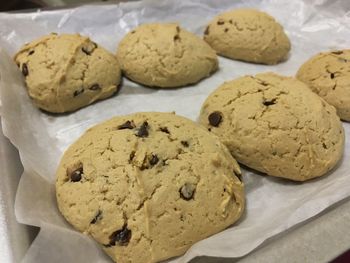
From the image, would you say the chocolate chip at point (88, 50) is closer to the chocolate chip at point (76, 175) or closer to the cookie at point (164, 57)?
the cookie at point (164, 57)

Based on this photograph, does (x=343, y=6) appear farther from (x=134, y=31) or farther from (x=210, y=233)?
(x=210, y=233)

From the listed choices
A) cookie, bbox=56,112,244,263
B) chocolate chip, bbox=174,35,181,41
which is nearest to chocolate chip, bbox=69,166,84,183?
cookie, bbox=56,112,244,263

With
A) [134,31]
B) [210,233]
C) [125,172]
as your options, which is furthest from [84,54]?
[210,233]

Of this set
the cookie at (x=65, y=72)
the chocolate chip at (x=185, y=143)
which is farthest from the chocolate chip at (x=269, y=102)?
the cookie at (x=65, y=72)

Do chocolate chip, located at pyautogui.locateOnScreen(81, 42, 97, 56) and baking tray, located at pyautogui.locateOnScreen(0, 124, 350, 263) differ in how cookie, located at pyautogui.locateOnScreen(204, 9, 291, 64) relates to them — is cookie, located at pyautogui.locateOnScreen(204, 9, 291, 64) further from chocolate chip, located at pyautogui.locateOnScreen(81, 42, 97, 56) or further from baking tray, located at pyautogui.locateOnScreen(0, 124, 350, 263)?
baking tray, located at pyautogui.locateOnScreen(0, 124, 350, 263)

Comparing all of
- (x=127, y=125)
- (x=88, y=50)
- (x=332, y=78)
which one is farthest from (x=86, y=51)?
(x=332, y=78)

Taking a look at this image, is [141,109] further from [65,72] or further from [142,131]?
[142,131]
